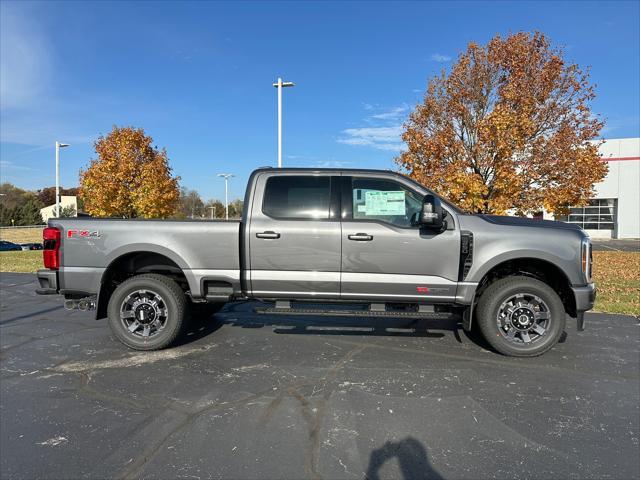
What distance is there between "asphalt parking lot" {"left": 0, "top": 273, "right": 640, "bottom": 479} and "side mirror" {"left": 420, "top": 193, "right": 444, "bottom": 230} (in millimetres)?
1554

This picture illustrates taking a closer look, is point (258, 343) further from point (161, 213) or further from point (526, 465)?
point (161, 213)

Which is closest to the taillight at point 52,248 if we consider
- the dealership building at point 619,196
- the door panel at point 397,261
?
the door panel at point 397,261

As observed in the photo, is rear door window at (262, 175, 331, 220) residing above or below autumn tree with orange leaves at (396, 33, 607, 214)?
below

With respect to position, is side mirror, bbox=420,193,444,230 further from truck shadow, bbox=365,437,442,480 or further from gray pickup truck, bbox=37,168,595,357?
truck shadow, bbox=365,437,442,480

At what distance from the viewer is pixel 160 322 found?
15.5 feet

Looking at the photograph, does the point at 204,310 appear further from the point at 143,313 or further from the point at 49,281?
the point at 49,281

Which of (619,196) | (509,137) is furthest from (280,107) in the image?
(619,196)

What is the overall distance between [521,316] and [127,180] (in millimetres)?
21292

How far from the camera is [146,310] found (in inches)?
184

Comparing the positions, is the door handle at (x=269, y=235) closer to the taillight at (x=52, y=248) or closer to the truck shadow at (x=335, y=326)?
the truck shadow at (x=335, y=326)

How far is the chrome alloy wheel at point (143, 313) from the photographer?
15.2 feet

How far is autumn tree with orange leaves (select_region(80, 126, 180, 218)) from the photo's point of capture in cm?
2042

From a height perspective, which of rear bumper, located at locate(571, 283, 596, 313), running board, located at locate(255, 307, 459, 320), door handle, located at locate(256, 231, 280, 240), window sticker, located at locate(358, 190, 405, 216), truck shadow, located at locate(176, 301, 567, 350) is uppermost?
window sticker, located at locate(358, 190, 405, 216)

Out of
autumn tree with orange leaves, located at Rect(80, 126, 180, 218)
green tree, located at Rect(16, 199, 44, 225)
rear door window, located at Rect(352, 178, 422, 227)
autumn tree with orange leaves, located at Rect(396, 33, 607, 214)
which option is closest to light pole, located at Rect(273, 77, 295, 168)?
autumn tree with orange leaves, located at Rect(396, 33, 607, 214)
